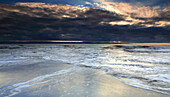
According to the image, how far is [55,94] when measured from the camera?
2812 millimetres

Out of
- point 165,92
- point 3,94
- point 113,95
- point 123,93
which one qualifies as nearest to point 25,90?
point 3,94

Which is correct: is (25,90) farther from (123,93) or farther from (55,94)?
(123,93)

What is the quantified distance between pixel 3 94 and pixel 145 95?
11.9 feet

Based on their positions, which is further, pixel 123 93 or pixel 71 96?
pixel 123 93

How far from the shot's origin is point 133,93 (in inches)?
114

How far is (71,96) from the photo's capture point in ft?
8.83

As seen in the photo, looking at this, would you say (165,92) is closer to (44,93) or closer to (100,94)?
(100,94)

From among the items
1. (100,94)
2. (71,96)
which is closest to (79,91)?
(71,96)

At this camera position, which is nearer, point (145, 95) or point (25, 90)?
point (145, 95)

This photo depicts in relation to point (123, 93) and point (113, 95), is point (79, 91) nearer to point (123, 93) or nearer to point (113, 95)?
point (113, 95)

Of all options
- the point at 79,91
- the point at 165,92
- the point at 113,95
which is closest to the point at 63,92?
the point at 79,91

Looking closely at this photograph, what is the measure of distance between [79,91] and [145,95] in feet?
5.67

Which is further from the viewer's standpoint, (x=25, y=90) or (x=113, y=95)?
(x=25, y=90)

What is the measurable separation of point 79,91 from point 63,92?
0.44 meters
